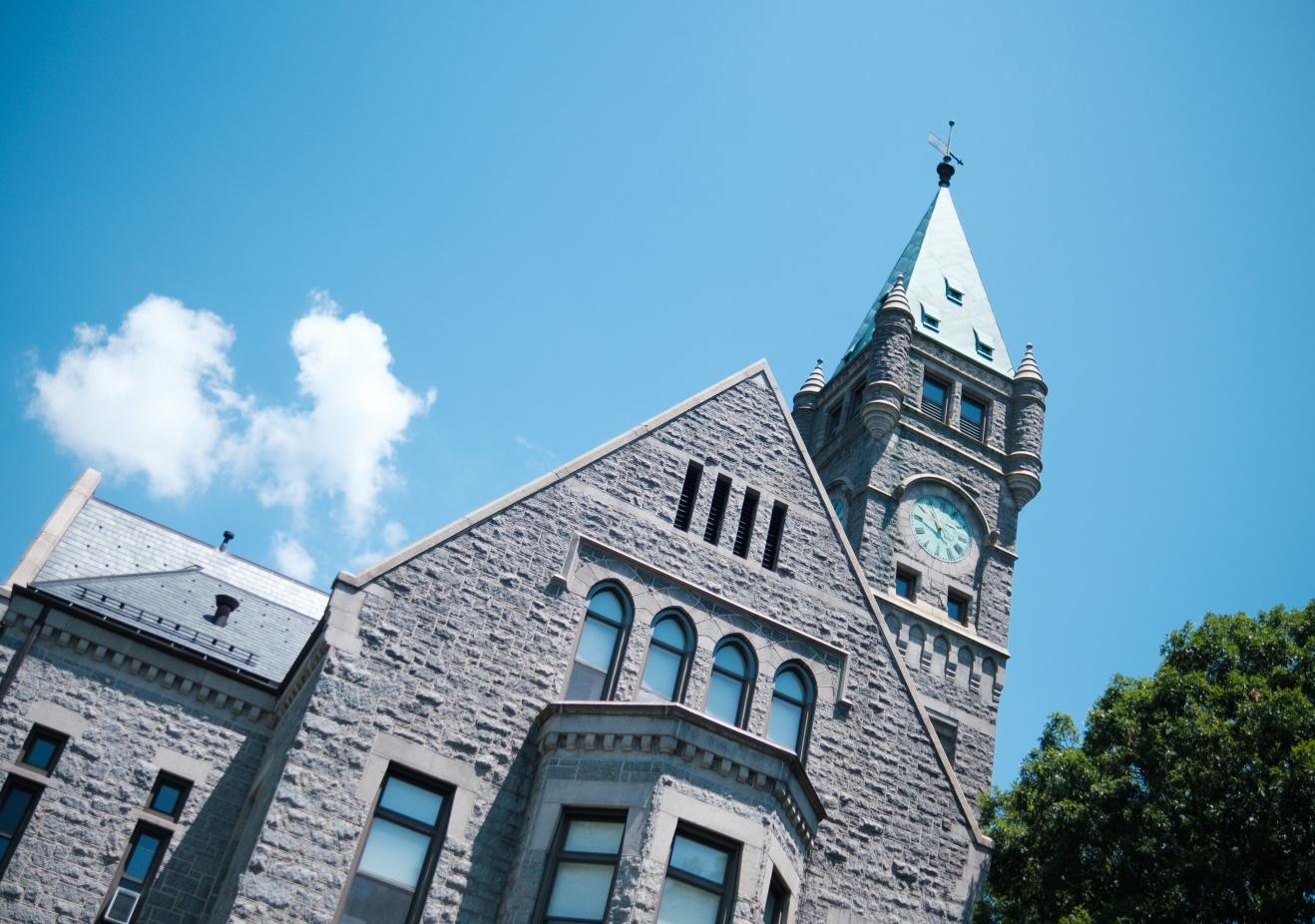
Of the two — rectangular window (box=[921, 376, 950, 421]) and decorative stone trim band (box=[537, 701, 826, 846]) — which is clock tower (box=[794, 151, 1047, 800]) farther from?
decorative stone trim band (box=[537, 701, 826, 846])

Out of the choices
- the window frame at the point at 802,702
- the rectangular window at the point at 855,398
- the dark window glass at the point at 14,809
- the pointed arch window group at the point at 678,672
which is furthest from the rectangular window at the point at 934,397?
the dark window glass at the point at 14,809

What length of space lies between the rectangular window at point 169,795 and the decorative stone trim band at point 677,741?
560 centimetres

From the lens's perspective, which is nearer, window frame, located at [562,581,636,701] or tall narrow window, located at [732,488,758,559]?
window frame, located at [562,581,636,701]

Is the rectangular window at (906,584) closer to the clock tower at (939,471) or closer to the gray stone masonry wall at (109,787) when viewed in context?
the clock tower at (939,471)

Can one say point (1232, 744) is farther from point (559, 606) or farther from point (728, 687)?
point (559, 606)

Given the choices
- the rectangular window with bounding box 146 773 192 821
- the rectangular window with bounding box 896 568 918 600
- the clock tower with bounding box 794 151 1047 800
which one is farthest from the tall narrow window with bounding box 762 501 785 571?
the rectangular window with bounding box 896 568 918 600

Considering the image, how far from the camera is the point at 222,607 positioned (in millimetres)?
20156

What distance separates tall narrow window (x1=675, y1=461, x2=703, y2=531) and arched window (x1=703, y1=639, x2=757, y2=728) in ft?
6.36

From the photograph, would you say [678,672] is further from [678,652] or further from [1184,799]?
[1184,799]

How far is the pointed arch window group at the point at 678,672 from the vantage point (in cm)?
1580

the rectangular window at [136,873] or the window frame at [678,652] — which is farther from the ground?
the window frame at [678,652]

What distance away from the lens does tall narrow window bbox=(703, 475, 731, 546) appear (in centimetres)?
1772

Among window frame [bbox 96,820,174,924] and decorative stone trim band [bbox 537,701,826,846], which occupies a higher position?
decorative stone trim band [bbox 537,701,826,846]

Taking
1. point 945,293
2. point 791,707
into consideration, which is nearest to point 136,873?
point 791,707
